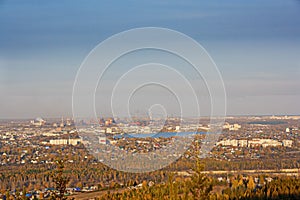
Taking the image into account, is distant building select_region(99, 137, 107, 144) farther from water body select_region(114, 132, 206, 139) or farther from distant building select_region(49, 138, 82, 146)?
distant building select_region(49, 138, 82, 146)

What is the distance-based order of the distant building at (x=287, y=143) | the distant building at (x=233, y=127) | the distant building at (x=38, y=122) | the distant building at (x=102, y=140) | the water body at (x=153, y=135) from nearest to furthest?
the water body at (x=153, y=135), the distant building at (x=102, y=140), the distant building at (x=38, y=122), the distant building at (x=287, y=143), the distant building at (x=233, y=127)

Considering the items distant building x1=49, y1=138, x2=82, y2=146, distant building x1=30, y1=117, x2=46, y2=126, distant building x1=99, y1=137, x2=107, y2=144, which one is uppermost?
distant building x1=30, y1=117, x2=46, y2=126

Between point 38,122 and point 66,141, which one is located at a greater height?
point 38,122

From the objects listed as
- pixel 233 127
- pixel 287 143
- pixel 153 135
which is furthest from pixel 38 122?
pixel 287 143

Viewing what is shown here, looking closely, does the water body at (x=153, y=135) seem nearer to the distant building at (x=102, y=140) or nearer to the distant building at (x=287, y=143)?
the distant building at (x=102, y=140)

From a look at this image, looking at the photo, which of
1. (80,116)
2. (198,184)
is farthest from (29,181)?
(198,184)

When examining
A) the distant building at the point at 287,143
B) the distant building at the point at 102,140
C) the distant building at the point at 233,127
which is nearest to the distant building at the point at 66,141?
the distant building at the point at 102,140

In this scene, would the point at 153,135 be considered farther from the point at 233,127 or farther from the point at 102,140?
the point at 233,127

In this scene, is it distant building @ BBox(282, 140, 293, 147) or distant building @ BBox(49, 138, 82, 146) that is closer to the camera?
distant building @ BBox(49, 138, 82, 146)

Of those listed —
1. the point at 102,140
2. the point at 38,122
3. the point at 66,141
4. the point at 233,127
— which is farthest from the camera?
the point at 233,127

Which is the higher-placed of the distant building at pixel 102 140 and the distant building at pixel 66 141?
the distant building at pixel 102 140

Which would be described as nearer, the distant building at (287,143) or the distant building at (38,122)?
the distant building at (38,122)

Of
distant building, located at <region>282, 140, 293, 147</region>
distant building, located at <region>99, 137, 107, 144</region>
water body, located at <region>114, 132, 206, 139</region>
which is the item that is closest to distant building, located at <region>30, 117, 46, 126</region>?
water body, located at <region>114, 132, 206, 139</region>
